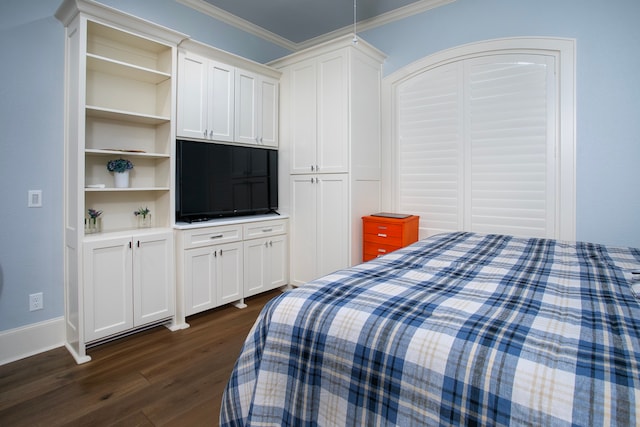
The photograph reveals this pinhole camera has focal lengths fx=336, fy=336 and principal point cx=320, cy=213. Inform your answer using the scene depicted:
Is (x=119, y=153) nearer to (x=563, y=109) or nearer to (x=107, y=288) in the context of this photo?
(x=107, y=288)

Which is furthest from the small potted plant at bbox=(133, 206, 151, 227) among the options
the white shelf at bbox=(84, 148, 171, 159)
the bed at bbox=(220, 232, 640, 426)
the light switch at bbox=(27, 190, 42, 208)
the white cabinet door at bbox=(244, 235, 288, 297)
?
the bed at bbox=(220, 232, 640, 426)

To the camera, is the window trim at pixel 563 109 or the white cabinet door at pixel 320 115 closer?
the window trim at pixel 563 109

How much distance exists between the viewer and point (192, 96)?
2969 millimetres

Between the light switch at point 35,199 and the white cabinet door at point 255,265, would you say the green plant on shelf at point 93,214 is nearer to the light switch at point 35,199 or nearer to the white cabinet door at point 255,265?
the light switch at point 35,199

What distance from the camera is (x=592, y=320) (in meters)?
0.93

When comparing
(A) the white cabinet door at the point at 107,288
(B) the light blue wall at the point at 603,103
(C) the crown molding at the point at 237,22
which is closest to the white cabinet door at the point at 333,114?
(C) the crown molding at the point at 237,22

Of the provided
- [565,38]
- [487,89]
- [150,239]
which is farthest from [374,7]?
[150,239]

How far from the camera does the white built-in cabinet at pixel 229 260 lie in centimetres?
282

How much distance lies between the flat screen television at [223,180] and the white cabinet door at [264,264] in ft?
1.24

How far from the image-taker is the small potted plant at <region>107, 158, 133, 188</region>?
263 cm

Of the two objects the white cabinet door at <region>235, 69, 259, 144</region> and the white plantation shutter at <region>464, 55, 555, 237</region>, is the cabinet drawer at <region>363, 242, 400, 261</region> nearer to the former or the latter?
the white plantation shutter at <region>464, 55, 555, 237</region>

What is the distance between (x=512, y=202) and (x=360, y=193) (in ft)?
4.39

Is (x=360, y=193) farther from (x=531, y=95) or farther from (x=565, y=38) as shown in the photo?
(x=565, y=38)

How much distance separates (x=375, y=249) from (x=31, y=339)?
2.78 m
